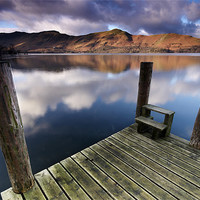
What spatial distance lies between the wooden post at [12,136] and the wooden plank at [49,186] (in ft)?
0.71

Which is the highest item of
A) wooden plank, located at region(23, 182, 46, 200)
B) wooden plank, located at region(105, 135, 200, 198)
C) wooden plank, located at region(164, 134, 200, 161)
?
wooden plank, located at region(23, 182, 46, 200)

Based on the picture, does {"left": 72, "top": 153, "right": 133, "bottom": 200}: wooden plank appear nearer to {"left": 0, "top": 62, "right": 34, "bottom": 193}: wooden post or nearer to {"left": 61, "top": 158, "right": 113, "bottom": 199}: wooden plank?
{"left": 61, "top": 158, "right": 113, "bottom": 199}: wooden plank

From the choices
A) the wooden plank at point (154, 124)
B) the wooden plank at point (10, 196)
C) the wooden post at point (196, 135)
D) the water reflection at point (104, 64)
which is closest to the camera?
the wooden plank at point (10, 196)

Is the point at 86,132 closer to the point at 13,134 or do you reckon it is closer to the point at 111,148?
the point at 111,148

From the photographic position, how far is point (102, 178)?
8.36 ft

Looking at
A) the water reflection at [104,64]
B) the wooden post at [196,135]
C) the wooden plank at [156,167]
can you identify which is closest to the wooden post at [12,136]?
the wooden plank at [156,167]

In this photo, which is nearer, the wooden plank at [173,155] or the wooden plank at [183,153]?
the wooden plank at [173,155]

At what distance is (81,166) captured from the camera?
2.85 metres

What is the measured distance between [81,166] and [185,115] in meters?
8.48

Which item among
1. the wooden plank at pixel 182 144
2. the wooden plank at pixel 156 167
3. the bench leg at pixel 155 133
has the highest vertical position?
the bench leg at pixel 155 133

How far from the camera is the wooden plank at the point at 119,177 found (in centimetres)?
225

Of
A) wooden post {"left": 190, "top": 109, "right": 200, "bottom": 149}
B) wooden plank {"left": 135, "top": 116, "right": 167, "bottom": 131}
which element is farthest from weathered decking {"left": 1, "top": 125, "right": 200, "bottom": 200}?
wooden plank {"left": 135, "top": 116, "right": 167, "bottom": 131}

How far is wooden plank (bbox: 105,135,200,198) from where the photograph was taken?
2.36 metres

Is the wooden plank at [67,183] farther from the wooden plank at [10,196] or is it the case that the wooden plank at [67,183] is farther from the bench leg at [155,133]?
the bench leg at [155,133]
